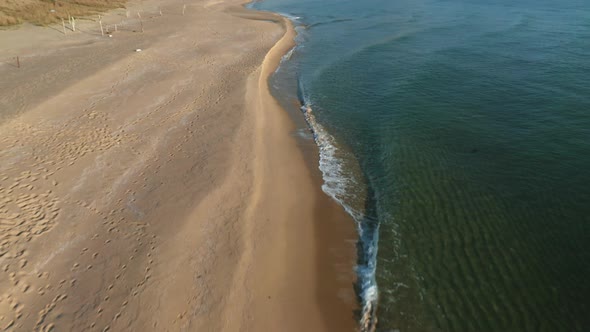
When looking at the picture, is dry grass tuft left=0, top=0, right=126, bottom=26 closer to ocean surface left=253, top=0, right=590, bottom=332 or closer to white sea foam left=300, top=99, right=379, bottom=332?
ocean surface left=253, top=0, right=590, bottom=332

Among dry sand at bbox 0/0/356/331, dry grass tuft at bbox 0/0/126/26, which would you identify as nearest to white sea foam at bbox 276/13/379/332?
dry sand at bbox 0/0/356/331

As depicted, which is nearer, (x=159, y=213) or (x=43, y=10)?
(x=159, y=213)

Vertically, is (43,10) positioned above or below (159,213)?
above

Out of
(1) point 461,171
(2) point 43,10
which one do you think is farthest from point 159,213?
(2) point 43,10

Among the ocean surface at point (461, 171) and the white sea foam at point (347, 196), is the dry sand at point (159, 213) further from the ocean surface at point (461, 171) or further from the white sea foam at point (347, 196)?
the ocean surface at point (461, 171)

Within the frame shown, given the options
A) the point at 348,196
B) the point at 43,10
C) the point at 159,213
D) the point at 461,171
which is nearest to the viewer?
the point at 159,213

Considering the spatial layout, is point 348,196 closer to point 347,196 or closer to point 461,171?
point 347,196
